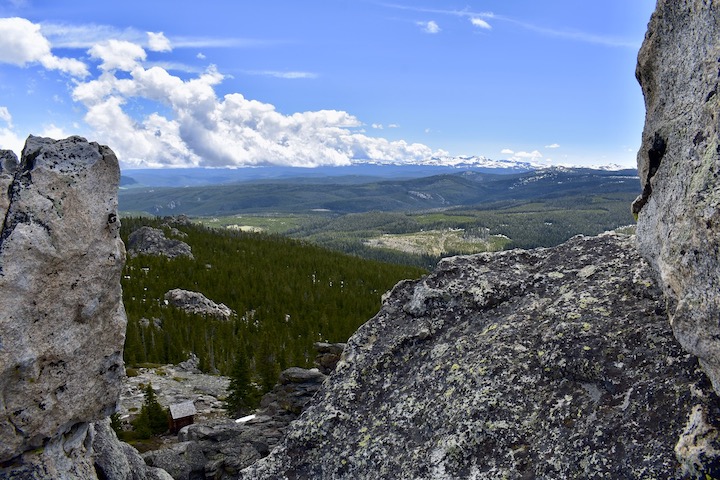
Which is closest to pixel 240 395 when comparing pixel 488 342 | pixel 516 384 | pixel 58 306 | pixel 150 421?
pixel 150 421

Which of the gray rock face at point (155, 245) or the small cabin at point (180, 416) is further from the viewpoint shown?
the gray rock face at point (155, 245)

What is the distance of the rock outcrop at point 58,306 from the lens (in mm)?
9203

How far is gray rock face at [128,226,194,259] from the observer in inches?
4264

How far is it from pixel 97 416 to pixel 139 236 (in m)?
113

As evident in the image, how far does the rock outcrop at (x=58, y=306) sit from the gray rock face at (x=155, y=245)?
102236 mm

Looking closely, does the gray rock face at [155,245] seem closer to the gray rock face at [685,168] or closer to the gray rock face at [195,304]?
the gray rock face at [195,304]

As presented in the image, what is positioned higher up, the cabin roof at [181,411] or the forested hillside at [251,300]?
the cabin roof at [181,411]

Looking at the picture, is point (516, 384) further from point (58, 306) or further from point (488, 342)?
point (58, 306)

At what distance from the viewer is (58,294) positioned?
9.90 m

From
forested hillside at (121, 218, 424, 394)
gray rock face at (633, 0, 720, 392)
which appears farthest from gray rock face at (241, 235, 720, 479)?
forested hillside at (121, 218, 424, 394)

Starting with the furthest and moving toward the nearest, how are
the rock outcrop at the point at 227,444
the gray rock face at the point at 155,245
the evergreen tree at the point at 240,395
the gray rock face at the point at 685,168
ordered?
the gray rock face at the point at 155,245, the evergreen tree at the point at 240,395, the rock outcrop at the point at 227,444, the gray rock face at the point at 685,168

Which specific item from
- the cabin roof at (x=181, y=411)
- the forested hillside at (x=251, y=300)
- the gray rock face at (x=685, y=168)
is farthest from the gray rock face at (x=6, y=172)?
the forested hillside at (x=251, y=300)

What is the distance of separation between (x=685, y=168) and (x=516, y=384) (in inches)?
164

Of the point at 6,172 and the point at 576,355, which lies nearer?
the point at 576,355
